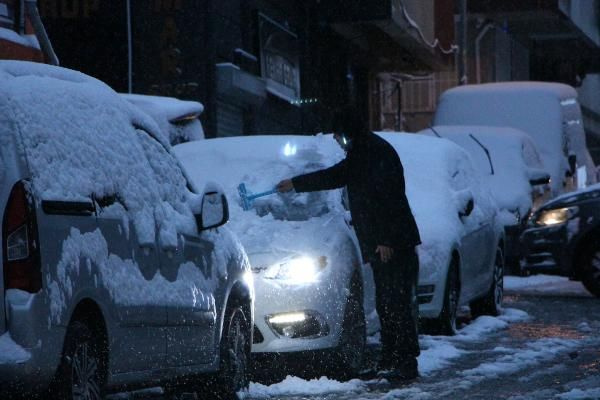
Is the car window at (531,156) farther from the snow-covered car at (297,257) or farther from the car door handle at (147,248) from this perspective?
the car door handle at (147,248)

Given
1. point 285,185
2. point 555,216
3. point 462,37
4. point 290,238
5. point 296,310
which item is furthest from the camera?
point 462,37

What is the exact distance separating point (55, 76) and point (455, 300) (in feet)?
22.4

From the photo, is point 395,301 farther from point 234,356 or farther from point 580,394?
point 234,356

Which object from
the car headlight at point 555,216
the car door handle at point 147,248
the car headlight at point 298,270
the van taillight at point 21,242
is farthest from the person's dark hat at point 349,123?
the car headlight at point 555,216

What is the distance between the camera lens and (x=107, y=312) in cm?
666

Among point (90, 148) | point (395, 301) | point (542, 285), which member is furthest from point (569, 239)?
point (90, 148)

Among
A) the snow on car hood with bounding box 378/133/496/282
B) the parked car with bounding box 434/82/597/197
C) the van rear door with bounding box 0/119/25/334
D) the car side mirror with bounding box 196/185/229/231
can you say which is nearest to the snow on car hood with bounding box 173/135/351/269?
the snow on car hood with bounding box 378/133/496/282

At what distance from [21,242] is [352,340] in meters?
4.50

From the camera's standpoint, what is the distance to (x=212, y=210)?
820 cm

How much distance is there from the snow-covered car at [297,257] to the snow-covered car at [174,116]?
13.2 feet

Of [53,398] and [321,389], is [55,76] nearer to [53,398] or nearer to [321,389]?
[53,398]

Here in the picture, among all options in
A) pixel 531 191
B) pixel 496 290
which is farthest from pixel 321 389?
pixel 531 191

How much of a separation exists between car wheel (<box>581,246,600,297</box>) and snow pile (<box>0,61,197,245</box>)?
960 cm

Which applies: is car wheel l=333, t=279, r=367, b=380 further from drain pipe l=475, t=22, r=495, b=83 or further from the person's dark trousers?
drain pipe l=475, t=22, r=495, b=83
